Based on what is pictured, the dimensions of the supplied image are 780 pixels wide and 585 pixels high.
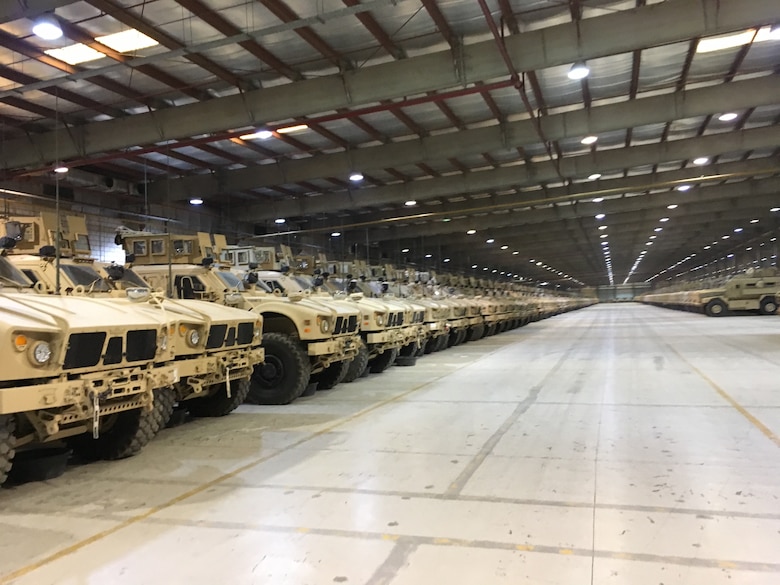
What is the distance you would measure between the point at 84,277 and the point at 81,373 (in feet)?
10.0

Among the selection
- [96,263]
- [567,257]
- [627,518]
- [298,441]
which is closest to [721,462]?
[627,518]

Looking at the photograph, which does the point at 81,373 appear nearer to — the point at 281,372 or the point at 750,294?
the point at 281,372

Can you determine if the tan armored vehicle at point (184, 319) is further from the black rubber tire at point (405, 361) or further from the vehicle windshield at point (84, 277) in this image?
the black rubber tire at point (405, 361)

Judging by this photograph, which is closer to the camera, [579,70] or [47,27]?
[47,27]

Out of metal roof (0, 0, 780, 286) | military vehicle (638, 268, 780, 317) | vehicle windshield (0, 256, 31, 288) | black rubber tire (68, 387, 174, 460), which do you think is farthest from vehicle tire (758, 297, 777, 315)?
vehicle windshield (0, 256, 31, 288)

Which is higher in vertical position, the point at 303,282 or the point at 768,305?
the point at 303,282

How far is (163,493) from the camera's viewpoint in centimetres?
472

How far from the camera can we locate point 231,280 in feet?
32.3

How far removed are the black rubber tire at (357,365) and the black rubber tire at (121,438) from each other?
17.1 feet

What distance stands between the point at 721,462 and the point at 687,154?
556 inches

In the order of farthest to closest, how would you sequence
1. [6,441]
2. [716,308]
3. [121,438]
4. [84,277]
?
[716,308] → [84,277] → [121,438] → [6,441]

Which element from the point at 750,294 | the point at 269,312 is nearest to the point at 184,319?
the point at 269,312

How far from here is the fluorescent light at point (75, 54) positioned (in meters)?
9.57

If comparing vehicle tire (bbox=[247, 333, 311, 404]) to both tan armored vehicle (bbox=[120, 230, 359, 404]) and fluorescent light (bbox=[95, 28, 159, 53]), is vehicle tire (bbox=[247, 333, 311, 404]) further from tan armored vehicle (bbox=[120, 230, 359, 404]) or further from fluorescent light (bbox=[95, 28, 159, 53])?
fluorescent light (bbox=[95, 28, 159, 53])
